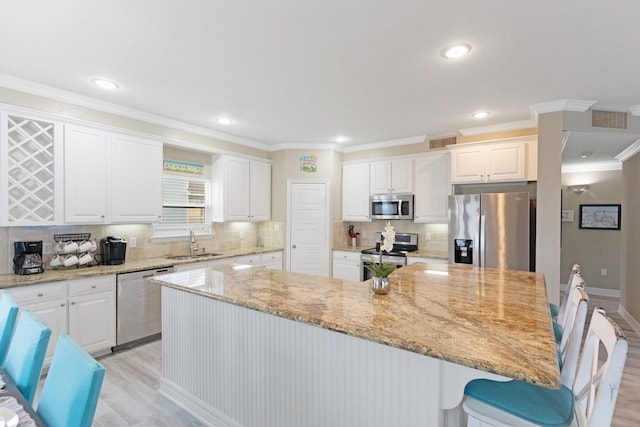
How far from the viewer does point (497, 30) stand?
1.96 meters

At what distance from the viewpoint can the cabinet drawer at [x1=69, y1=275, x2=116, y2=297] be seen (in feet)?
9.41

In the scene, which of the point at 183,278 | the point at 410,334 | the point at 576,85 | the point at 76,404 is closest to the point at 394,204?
the point at 576,85

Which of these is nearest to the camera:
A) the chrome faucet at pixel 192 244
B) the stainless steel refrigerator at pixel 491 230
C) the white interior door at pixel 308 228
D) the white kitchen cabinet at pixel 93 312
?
the white kitchen cabinet at pixel 93 312

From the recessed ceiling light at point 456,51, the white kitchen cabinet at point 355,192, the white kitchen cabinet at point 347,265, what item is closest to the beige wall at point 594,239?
the white kitchen cabinet at point 355,192

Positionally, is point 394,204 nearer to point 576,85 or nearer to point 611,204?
point 576,85

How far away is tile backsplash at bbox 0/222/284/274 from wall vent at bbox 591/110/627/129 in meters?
4.14

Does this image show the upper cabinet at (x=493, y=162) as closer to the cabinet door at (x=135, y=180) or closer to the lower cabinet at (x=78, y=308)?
the cabinet door at (x=135, y=180)

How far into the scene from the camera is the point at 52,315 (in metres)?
2.74

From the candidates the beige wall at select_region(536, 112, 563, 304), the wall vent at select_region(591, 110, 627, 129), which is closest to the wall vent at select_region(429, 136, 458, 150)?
the beige wall at select_region(536, 112, 563, 304)

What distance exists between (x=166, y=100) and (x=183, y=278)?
1.94m

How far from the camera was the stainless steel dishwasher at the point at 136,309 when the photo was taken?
318 centimetres

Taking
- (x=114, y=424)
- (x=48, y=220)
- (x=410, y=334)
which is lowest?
(x=114, y=424)

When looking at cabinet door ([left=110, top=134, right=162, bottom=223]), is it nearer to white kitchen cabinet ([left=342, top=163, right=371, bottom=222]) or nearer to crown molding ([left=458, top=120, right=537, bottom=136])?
white kitchen cabinet ([left=342, top=163, right=371, bottom=222])

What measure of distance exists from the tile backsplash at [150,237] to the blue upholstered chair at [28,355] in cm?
203
